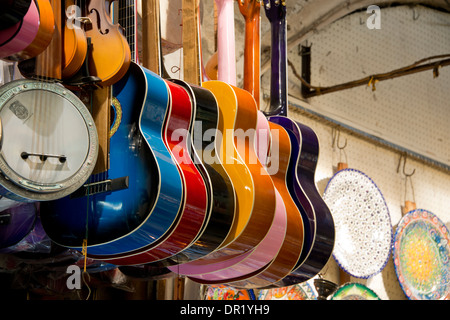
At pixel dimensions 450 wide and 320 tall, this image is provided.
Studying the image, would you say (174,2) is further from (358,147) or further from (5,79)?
(358,147)

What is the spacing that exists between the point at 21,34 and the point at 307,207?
3.22 feet

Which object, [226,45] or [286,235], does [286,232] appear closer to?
[286,235]

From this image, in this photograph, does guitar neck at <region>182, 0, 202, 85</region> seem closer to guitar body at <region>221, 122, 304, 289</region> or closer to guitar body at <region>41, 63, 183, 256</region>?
guitar body at <region>221, 122, 304, 289</region>

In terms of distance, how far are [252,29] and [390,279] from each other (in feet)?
5.81

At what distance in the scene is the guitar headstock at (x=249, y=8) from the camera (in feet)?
7.54

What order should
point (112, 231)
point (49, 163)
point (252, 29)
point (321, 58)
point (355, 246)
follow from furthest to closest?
point (321, 58) < point (355, 246) < point (252, 29) < point (112, 231) < point (49, 163)

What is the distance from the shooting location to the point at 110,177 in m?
1.53

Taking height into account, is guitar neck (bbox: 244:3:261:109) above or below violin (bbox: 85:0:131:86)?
above

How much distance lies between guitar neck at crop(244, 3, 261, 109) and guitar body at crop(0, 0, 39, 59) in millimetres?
930

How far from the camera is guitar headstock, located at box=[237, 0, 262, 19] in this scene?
2297 mm

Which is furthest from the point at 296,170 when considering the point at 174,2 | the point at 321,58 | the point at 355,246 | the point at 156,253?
the point at 321,58

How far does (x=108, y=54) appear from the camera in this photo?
5.10 ft

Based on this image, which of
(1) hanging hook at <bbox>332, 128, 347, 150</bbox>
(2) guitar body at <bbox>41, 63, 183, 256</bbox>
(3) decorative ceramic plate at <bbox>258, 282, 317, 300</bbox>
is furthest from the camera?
(1) hanging hook at <bbox>332, 128, 347, 150</bbox>

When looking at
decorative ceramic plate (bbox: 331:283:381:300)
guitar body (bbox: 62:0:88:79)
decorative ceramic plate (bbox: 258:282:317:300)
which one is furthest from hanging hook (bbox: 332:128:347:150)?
guitar body (bbox: 62:0:88:79)
